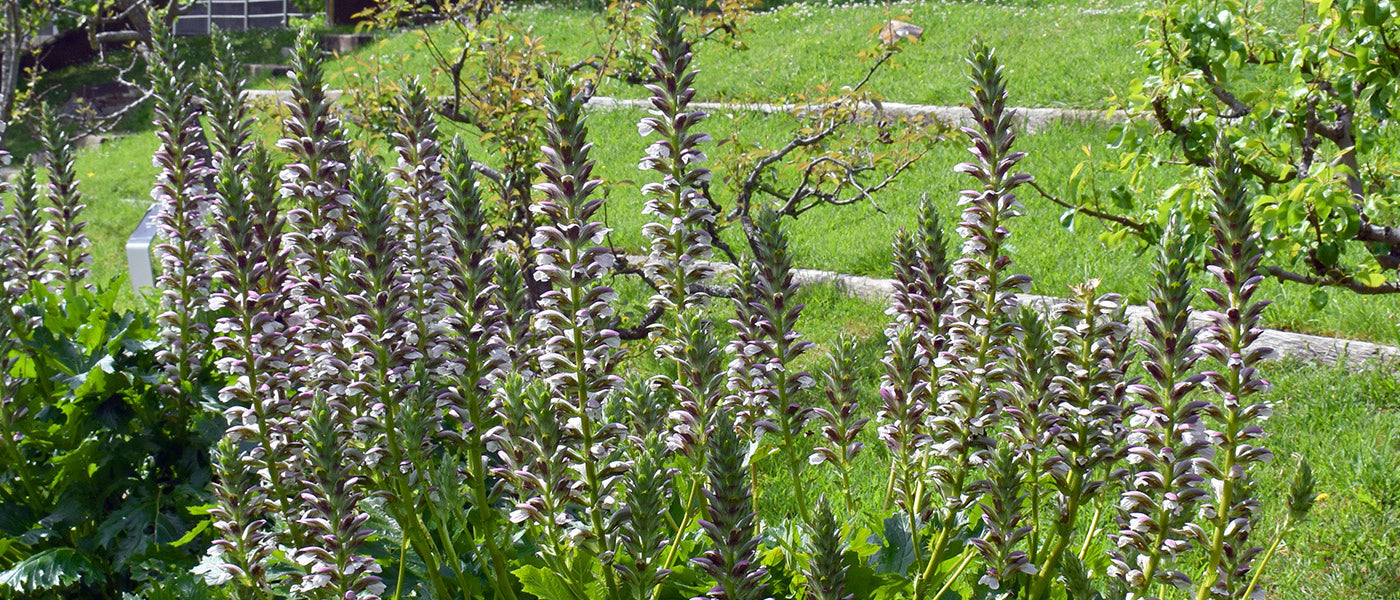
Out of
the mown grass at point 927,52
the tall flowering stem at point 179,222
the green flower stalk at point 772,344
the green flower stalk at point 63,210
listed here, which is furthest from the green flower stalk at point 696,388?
the mown grass at point 927,52

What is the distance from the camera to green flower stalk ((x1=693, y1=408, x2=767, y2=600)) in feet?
6.26

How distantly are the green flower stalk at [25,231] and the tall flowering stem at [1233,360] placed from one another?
478cm

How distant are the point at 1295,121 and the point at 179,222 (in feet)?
13.8

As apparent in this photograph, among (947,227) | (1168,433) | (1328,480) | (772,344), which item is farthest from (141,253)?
(1328,480)

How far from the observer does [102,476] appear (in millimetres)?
3879

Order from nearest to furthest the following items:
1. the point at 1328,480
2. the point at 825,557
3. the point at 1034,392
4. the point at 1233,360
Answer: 1. the point at 825,557
2. the point at 1233,360
3. the point at 1034,392
4. the point at 1328,480

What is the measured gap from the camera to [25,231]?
4770 mm

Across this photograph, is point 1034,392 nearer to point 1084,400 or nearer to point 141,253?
point 1084,400

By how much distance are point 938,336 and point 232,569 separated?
1.75 meters

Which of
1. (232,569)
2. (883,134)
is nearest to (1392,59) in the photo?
(883,134)

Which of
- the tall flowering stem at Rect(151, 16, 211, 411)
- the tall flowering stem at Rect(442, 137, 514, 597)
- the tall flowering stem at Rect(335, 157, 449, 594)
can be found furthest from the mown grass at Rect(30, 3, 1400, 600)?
the tall flowering stem at Rect(151, 16, 211, 411)

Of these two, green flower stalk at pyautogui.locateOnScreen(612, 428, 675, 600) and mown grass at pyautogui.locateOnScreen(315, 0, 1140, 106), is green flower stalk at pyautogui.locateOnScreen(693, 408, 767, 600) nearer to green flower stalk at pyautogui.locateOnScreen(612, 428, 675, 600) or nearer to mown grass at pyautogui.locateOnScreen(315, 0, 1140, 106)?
green flower stalk at pyautogui.locateOnScreen(612, 428, 675, 600)

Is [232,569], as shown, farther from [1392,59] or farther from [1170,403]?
[1392,59]

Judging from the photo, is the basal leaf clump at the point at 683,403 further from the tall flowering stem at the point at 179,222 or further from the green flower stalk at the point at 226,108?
the tall flowering stem at the point at 179,222
